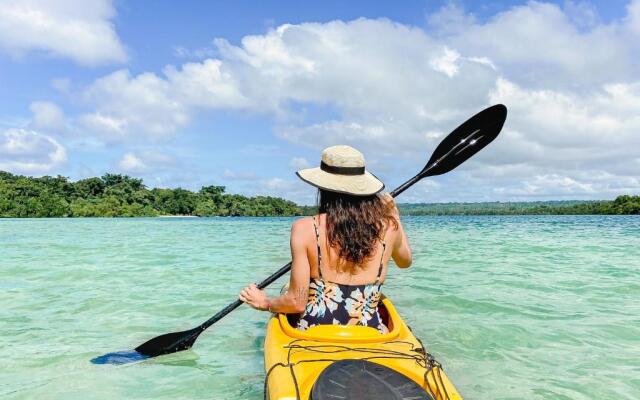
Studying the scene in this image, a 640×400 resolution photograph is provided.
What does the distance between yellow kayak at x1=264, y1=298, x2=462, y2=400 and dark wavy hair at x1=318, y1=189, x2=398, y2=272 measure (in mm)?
478

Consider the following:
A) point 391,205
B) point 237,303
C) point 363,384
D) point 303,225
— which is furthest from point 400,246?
point 237,303

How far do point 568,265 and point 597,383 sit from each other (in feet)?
25.4

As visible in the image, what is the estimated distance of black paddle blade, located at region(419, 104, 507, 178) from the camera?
219 inches

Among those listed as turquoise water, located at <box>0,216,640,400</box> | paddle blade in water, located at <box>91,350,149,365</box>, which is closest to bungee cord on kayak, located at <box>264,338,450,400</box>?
turquoise water, located at <box>0,216,640,400</box>

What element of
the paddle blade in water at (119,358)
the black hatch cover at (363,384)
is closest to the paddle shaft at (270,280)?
the paddle blade in water at (119,358)

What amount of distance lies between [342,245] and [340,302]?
0.41 m

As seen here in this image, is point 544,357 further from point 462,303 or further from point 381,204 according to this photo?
point 381,204

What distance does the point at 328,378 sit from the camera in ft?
7.93

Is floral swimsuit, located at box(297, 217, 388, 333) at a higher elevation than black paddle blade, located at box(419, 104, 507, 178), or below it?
below

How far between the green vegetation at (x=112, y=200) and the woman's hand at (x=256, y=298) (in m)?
66.0

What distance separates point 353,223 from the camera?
10.0 feet

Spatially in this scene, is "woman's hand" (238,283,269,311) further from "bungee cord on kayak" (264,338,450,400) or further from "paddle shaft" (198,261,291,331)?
"paddle shaft" (198,261,291,331)

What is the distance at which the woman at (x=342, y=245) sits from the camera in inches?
120

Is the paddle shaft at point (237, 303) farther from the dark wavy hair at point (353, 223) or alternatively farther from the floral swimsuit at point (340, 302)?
the dark wavy hair at point (353, 223)
